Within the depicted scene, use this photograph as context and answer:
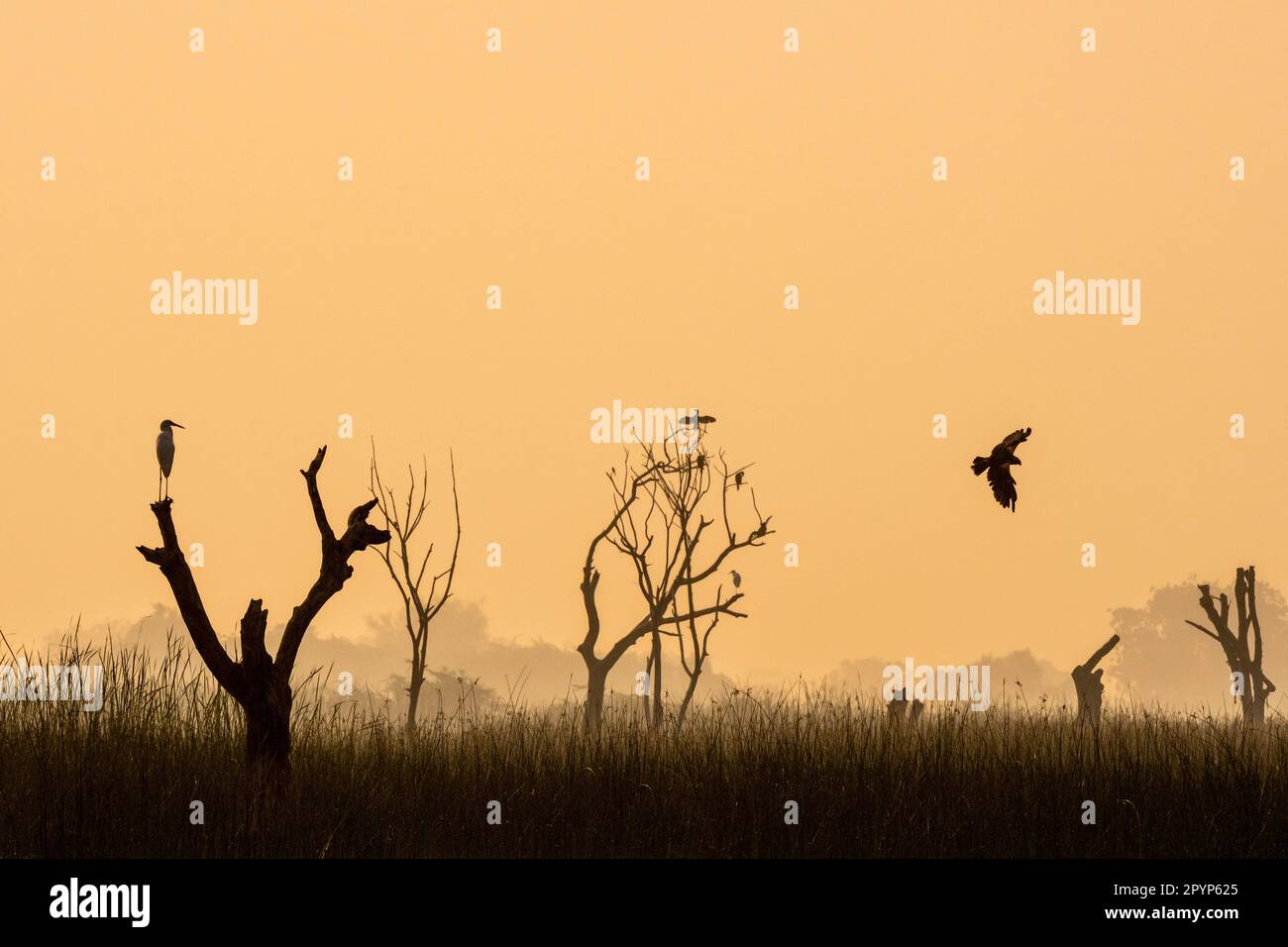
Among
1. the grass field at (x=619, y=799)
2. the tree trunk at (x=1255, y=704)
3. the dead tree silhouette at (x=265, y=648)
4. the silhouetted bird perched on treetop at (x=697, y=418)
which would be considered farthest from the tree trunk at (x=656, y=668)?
the tree trunk at (x=1255, y=704)

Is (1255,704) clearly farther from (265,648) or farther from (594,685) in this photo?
(265,648)

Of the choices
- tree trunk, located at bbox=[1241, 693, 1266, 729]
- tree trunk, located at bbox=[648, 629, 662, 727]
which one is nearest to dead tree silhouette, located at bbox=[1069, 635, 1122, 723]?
tree trunk, located at bbox=[1241, 693, 1266, 729]

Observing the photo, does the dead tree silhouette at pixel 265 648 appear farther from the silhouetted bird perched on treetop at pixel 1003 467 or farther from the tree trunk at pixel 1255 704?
the tree trunk at pixel 1255 704

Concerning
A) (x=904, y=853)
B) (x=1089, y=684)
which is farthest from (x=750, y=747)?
(x=1089, y=684)

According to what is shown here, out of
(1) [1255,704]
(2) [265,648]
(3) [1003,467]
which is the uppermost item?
(3) [1003,467]

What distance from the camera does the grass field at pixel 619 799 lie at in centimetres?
949

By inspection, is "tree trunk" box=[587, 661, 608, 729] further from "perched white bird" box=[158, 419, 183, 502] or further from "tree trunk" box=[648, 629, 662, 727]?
"perched white bird" box=[158, 419, 183, 502]

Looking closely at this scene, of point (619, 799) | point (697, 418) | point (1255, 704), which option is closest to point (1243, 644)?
point (1255, 704)

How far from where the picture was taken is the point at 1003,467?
12.1 meters

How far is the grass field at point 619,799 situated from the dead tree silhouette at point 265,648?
0.98ft

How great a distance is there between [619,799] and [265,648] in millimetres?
3032

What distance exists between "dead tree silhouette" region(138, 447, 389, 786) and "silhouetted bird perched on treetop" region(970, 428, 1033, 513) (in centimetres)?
555
